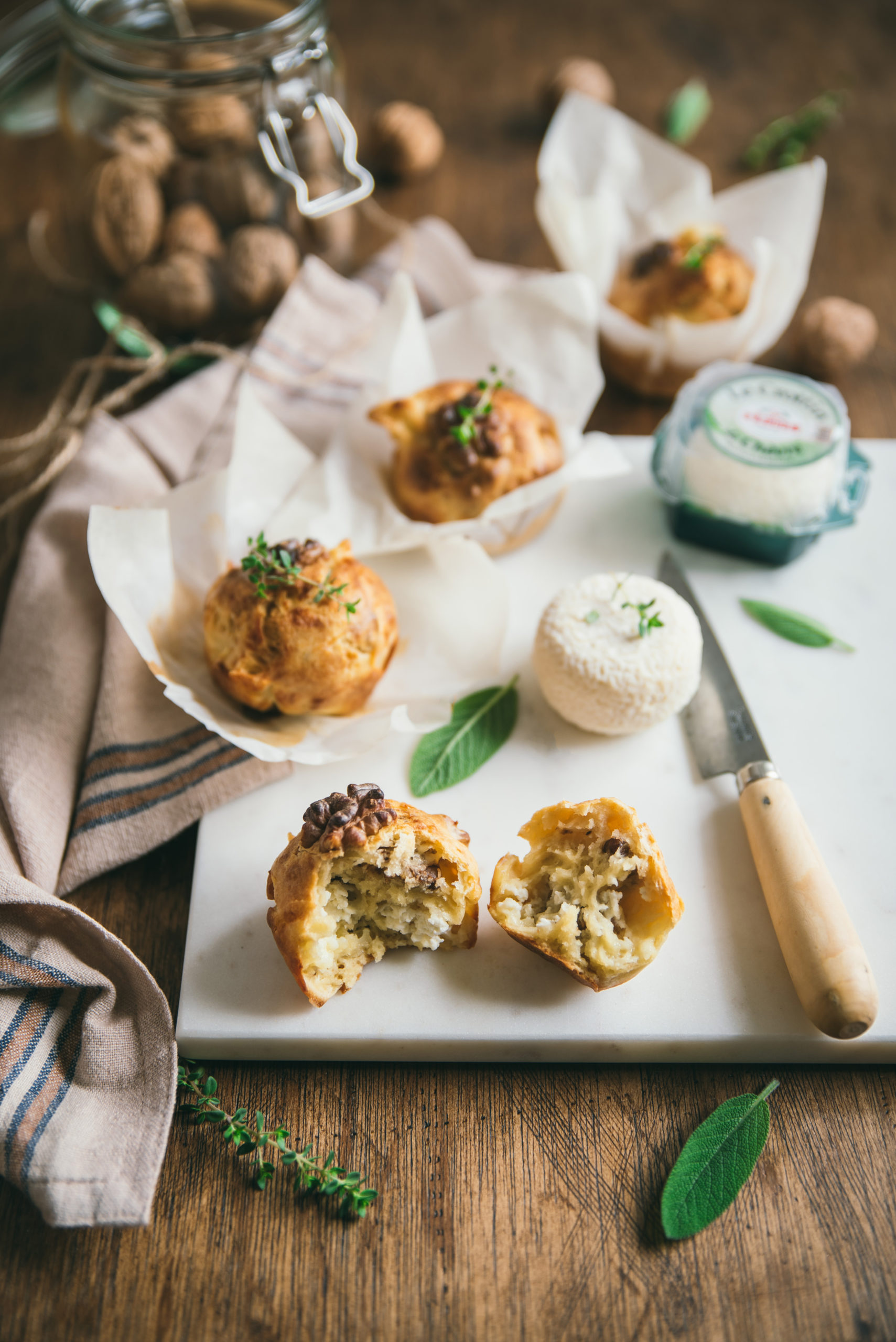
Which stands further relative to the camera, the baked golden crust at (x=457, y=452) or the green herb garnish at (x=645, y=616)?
the baked golden crust at (x=457, y=452)

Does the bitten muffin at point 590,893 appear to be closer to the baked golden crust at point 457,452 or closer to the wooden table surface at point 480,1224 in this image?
the wooden table surface at point 480,1224

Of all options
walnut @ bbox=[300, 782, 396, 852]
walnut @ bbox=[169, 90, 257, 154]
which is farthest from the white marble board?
walnut @ bbox=[169, 90, 257, 154]

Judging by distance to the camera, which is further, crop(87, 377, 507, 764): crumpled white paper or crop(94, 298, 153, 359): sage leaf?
crop(94, 298, 153, 359): sage leaf

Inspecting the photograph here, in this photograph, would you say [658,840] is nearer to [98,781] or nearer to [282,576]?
[282,576]

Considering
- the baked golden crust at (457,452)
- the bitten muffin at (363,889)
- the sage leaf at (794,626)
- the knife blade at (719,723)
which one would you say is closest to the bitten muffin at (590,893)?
the bitten muffin at (363,889)

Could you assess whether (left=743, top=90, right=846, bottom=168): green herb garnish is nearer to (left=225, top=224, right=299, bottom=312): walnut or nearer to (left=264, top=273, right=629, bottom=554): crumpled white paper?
(left=264, top=273, right=629, bottom=554): crumpled white paper

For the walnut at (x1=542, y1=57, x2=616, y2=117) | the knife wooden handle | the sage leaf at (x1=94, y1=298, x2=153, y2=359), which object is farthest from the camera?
the walnut at (x1=542, y1=57, x2=616, y2=117)
